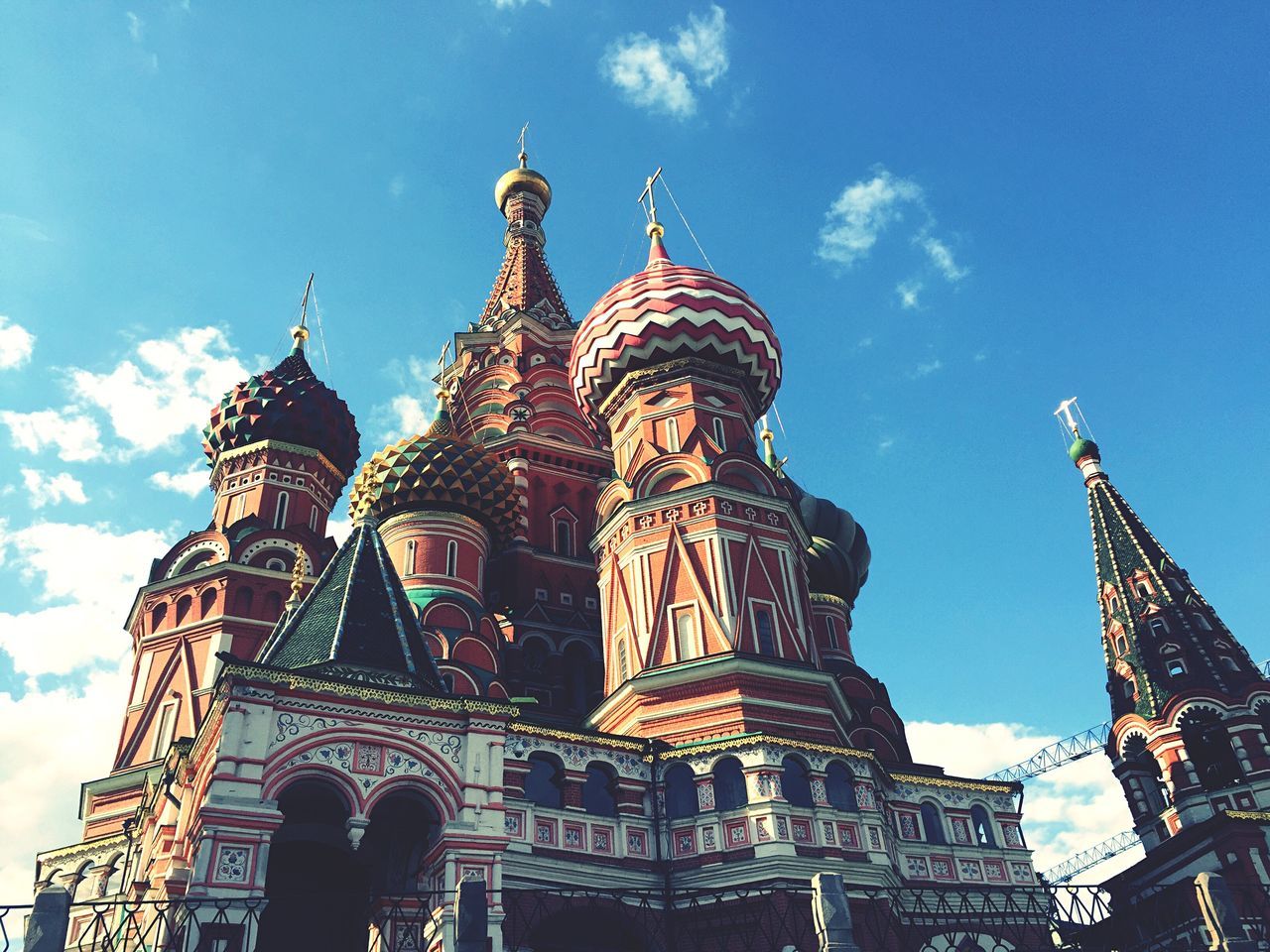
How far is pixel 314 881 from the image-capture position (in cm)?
1379

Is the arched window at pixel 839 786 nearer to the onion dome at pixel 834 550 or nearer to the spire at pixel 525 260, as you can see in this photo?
the onion dome at pixel 834 550

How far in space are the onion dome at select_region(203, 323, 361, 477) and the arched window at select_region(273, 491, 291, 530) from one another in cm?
140

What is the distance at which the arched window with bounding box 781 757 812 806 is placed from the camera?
16250mm

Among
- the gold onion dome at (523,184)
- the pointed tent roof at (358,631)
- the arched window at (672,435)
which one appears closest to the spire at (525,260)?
the gold onion dome at (523,184)

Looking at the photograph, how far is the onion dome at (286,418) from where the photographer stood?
82.5ft

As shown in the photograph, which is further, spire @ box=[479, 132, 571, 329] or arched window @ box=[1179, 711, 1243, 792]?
spire @ box=[479, 132, 571, 329]

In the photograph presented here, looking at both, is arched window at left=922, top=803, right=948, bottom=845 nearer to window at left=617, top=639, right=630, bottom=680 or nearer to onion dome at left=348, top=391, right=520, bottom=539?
window at left=617, top=639, right=630, bottom=680

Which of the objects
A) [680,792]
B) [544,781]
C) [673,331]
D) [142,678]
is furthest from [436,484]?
[680,792]

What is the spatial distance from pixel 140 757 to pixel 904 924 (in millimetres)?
13620

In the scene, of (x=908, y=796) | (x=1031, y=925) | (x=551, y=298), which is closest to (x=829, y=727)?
(x=908, y=796)

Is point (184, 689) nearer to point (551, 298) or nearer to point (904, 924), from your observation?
point (904, 924)

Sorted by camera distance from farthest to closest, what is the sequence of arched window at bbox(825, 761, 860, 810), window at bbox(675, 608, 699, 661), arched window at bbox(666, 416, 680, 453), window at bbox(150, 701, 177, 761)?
arched window at bbox(666, 416, 680, 453), window at bbox(150, 701, 177, 761), window at bbox(675, 608, 699, 661), arched window at bbox(825, 761, 860, 810)

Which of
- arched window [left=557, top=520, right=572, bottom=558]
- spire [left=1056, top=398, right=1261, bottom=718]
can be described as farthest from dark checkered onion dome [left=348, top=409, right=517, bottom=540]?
spire [left=1056, top=398, right=1261, bottom=718]

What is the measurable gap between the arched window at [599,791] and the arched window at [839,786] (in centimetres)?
311
